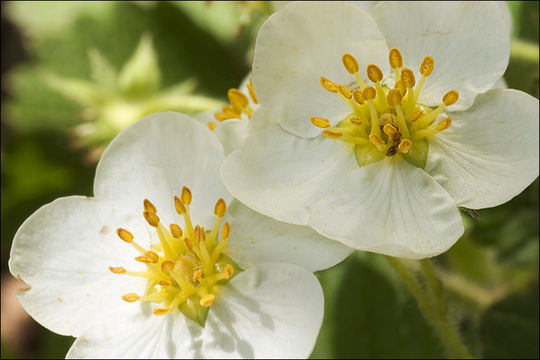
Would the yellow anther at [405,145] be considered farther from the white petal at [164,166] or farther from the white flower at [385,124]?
the white petal at [164,166]

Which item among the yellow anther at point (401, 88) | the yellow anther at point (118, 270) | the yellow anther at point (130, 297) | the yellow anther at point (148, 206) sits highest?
the yellow anther at point (401, 88)

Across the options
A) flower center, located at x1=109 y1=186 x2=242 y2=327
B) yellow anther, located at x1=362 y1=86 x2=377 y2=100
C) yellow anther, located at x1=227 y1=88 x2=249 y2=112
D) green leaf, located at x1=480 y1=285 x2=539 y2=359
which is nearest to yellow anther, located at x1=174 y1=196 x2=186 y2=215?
flower center, located at x1=109 y1=186 x2=242 y2=327

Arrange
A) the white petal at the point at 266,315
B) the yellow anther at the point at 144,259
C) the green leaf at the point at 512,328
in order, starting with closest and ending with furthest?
the white petal at the point at 266,315 < the yellow anther at the point at 144,259 < the green leaf at the point at 512,328

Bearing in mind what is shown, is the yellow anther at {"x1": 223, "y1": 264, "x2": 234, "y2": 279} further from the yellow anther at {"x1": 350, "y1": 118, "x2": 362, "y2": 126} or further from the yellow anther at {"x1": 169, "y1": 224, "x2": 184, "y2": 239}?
the yellow anther at {"x1": 350, "y1": 118, "x2": 362, "y2": 126}

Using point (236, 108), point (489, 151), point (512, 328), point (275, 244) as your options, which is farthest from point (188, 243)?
point (512, 328)

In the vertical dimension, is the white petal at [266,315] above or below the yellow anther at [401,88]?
below

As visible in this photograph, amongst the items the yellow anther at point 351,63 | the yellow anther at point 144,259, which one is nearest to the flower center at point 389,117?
the yellow anther at point 351,63

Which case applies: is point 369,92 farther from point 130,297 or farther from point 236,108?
point 130,297
